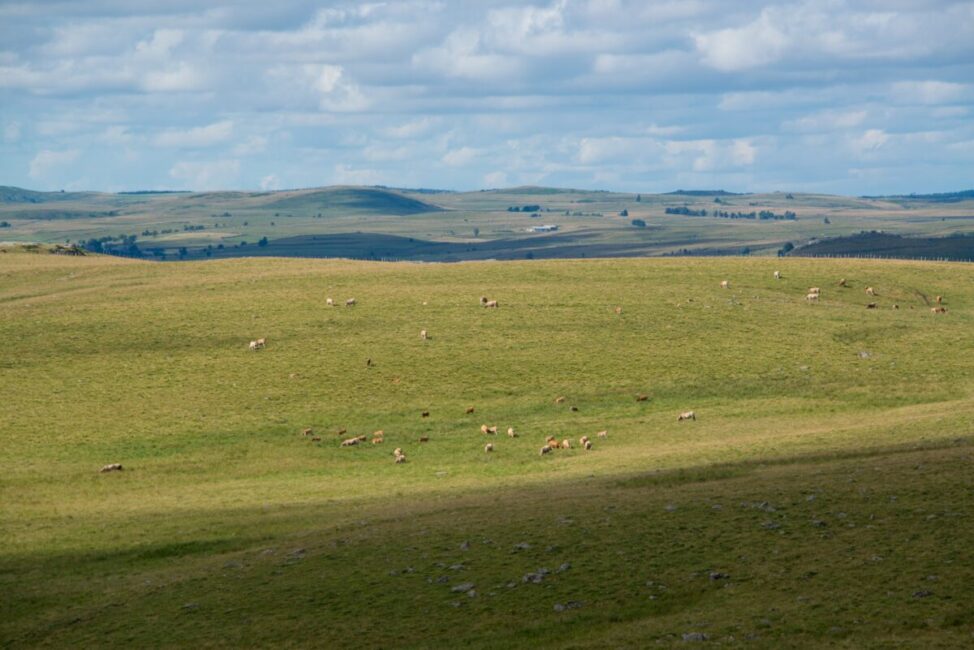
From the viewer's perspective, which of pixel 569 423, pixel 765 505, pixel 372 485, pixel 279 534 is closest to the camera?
pixel 765 505

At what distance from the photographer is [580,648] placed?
28219 mm

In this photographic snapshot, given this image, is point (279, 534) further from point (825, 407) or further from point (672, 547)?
point (825, 407)

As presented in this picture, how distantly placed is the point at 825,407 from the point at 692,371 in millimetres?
10105

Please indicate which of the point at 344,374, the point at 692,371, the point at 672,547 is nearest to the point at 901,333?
the point at 692,371

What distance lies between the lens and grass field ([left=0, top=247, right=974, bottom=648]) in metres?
31.3

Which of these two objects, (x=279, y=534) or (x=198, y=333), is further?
(x=198, y=333)

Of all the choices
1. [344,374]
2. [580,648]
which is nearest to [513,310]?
[344,374]

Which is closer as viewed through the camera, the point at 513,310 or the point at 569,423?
the point at 569,423

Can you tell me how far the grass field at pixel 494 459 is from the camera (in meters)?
31.3

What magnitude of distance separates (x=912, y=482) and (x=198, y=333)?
54.6 meters

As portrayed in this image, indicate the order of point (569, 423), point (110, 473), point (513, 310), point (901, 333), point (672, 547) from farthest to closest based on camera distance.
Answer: point (513, 310), point (901, 333), point (569, 423), point (110, 473), point (672, 547)

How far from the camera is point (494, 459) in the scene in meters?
55.4

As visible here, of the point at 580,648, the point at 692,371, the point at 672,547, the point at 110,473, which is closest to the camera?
the point at 580,648

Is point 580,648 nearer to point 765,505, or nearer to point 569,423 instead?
point 765,505
